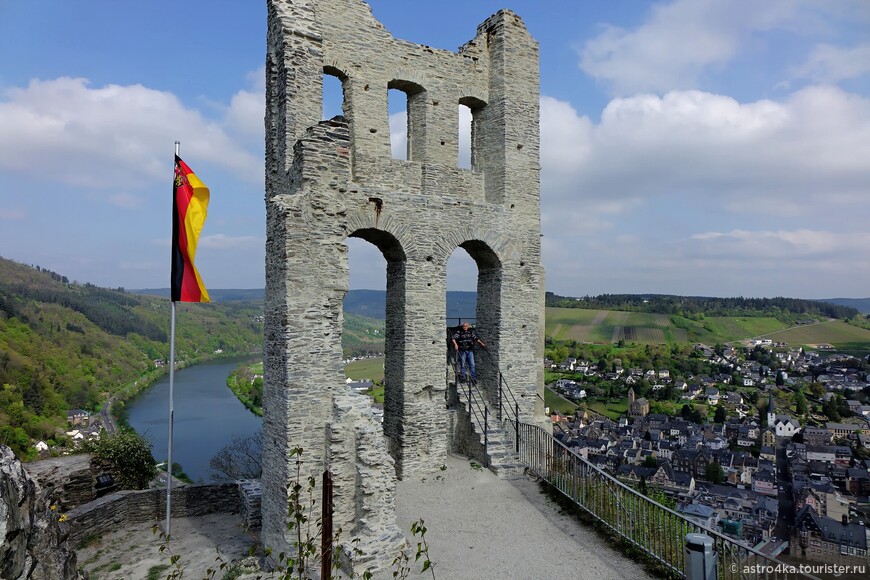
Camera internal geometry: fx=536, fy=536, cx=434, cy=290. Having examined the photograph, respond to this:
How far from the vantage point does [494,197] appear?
13.1m

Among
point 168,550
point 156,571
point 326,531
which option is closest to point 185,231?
point 168,550

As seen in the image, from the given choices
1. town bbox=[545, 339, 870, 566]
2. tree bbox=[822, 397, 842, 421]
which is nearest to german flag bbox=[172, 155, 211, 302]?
town bbox=[545, 339, 870, 566]

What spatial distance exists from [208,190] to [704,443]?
24.0 meters

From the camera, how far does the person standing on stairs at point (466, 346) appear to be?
43.0ft

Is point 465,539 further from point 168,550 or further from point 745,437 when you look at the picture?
point 745,437

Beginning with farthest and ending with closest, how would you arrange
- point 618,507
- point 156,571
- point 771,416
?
point 771,416 < point 156,571 < point 618,507

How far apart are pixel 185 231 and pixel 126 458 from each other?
21.2 feet

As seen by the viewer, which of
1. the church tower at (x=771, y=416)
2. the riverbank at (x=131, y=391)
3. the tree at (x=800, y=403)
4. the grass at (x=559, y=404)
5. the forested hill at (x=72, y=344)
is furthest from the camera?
Answer: the riverbank at (x=131, y=391)

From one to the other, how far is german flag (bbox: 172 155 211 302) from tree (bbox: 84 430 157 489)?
514 cm

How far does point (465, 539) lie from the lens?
8.70 meters

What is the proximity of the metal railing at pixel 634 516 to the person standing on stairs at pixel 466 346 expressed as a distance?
231cm

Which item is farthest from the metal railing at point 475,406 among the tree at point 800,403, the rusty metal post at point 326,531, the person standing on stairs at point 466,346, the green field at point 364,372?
the tree at point 800,403

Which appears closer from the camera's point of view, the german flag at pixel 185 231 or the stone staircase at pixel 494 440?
the german flag at pixel 185 231

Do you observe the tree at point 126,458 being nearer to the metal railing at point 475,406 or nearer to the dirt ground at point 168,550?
the dirt ground at point 168,550
